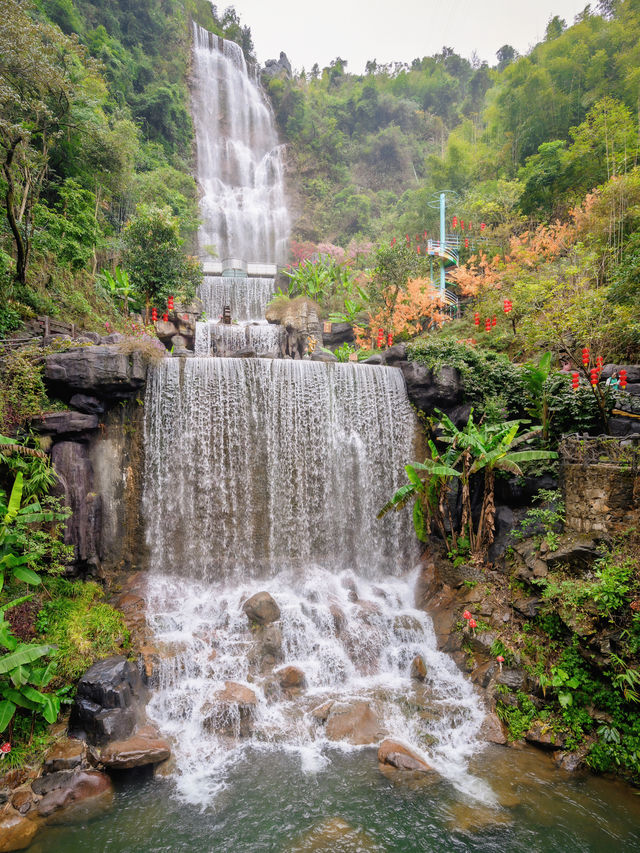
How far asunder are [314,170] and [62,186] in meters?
23.8

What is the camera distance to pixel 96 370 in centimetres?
938

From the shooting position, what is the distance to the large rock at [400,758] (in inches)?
253

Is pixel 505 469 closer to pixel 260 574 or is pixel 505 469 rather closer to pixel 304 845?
pixel 260 574

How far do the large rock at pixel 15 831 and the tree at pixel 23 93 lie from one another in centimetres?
1030

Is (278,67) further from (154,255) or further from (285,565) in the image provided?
(285,565)

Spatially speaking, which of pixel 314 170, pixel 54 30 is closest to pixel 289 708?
pixel 54 30

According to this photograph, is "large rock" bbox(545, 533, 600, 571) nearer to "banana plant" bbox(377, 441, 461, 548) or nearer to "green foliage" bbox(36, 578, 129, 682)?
"banana plant" bbox(377, 441, 461, 548)

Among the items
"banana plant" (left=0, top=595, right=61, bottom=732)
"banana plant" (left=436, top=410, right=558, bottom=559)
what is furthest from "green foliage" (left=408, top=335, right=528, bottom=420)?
"banana plant" (left=0, top=595, right=61, bottom=732)

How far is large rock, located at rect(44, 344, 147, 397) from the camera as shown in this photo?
9164 millimetres

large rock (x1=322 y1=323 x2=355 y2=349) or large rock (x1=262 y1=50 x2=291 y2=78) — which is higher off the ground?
large rock (x1=262 y1=50 x2=291 y2=78)

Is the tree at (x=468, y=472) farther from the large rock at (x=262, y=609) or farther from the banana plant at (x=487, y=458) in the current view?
the large rock at (x=262, y=609)

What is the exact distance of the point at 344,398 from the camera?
39.3 feet

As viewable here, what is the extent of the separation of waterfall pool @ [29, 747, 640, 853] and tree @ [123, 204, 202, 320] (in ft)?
43.7

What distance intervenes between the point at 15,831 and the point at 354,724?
4.60 meters
